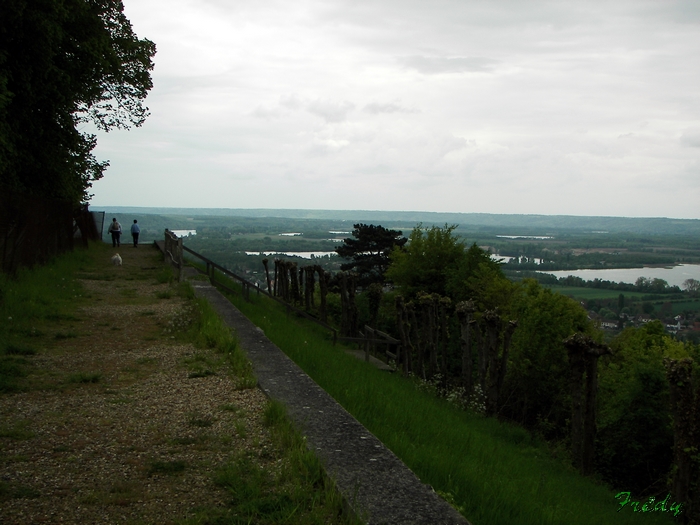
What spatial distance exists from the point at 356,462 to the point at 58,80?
55.3ft

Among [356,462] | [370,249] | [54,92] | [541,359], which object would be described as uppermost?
[54,92]

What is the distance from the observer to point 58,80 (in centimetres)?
1792

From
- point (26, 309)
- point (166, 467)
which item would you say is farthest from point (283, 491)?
point (26, 309)

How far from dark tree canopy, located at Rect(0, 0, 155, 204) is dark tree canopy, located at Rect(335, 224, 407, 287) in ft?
125

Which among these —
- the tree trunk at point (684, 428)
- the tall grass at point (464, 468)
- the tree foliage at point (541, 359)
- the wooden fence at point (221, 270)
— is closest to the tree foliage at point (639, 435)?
the tree foliage at point (541, 359)

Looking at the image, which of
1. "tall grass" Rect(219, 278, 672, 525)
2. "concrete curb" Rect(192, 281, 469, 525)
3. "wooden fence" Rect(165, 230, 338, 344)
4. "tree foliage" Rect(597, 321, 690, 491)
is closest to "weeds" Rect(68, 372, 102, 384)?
"concrete curb" Rect(192, 281, 469, 525)

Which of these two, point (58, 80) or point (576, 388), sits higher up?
point (58, 80)

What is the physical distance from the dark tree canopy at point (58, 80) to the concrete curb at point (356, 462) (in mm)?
11486

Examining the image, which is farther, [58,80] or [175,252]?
[175,252]

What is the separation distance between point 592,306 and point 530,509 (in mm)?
61888

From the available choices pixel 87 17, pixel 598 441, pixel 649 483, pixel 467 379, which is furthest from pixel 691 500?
pixel 87 17

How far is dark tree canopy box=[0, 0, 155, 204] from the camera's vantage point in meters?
16.1

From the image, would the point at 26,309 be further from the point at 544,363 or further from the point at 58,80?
the point at 544,363

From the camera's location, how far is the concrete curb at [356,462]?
391 centimetres
